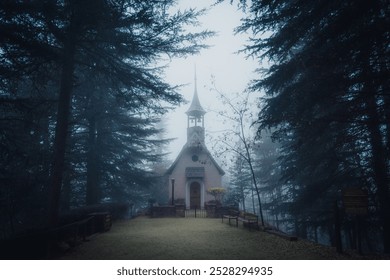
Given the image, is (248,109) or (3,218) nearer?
(3,218)

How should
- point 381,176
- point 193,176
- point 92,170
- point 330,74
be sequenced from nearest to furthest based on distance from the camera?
point 330,74
point 381,176
point 92,170
point 193,176

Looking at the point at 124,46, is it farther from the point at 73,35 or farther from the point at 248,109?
the point at 248,109

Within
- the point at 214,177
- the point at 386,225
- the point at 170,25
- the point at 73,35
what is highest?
the point at 170,25

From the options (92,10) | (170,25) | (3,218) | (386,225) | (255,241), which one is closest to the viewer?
(92,10)

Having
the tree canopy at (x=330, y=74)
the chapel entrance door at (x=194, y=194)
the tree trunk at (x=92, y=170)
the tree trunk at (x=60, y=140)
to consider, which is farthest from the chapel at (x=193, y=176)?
the tree trunk at (x=60, y=140)

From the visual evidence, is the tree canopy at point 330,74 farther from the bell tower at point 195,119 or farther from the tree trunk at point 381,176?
the bell tower at point 195,119

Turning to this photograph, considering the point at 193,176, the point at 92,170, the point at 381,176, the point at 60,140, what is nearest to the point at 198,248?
the point at 60,140

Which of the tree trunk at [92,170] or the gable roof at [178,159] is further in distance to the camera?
the gable roof at [178,159]

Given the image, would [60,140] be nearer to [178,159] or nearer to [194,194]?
[178,159]

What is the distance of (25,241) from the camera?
5746mm

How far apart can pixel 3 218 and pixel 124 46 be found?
11.6 m

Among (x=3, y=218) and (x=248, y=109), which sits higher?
(x=248, y=109)

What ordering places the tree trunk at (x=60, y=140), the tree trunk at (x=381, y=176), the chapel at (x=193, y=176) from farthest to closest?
the chapel at (x=193, y=176) → the tree trunk at (x=60, y=140) → the tree trunk at (x=381, y=176)
